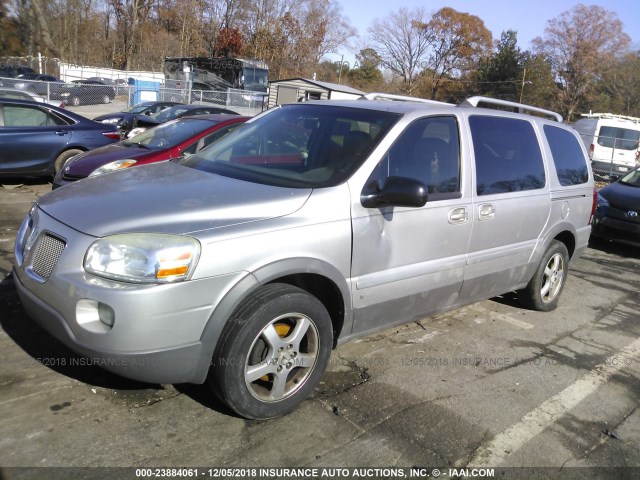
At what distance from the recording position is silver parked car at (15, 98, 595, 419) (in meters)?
2.63

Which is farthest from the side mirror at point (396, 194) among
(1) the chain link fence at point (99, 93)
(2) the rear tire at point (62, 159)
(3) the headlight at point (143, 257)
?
(1) the chain link fence at point (99, 93)

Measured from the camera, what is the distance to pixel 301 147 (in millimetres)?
3766

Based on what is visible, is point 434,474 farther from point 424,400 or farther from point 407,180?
point 407,180

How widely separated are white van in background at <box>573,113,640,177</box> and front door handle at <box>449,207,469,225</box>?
17.9 meters

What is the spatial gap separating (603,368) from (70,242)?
12.7ft

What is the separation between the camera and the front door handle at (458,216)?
3846mm

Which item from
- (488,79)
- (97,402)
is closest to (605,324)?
(97,402)

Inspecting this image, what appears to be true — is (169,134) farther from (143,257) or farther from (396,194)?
(143,257)

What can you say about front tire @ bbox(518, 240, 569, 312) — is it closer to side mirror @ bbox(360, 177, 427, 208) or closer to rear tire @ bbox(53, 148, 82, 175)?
side mirror @ bbox(360, 177, 427, 208)

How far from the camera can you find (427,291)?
12.6 ft

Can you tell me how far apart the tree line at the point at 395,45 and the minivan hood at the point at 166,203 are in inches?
1795

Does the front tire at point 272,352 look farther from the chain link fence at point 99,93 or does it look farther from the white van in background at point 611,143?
the white van in background at point 611,143

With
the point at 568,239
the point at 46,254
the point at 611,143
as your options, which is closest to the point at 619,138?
the point at 611,143

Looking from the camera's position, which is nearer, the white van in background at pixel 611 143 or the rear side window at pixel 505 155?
the rear side window at pixel 505 155
